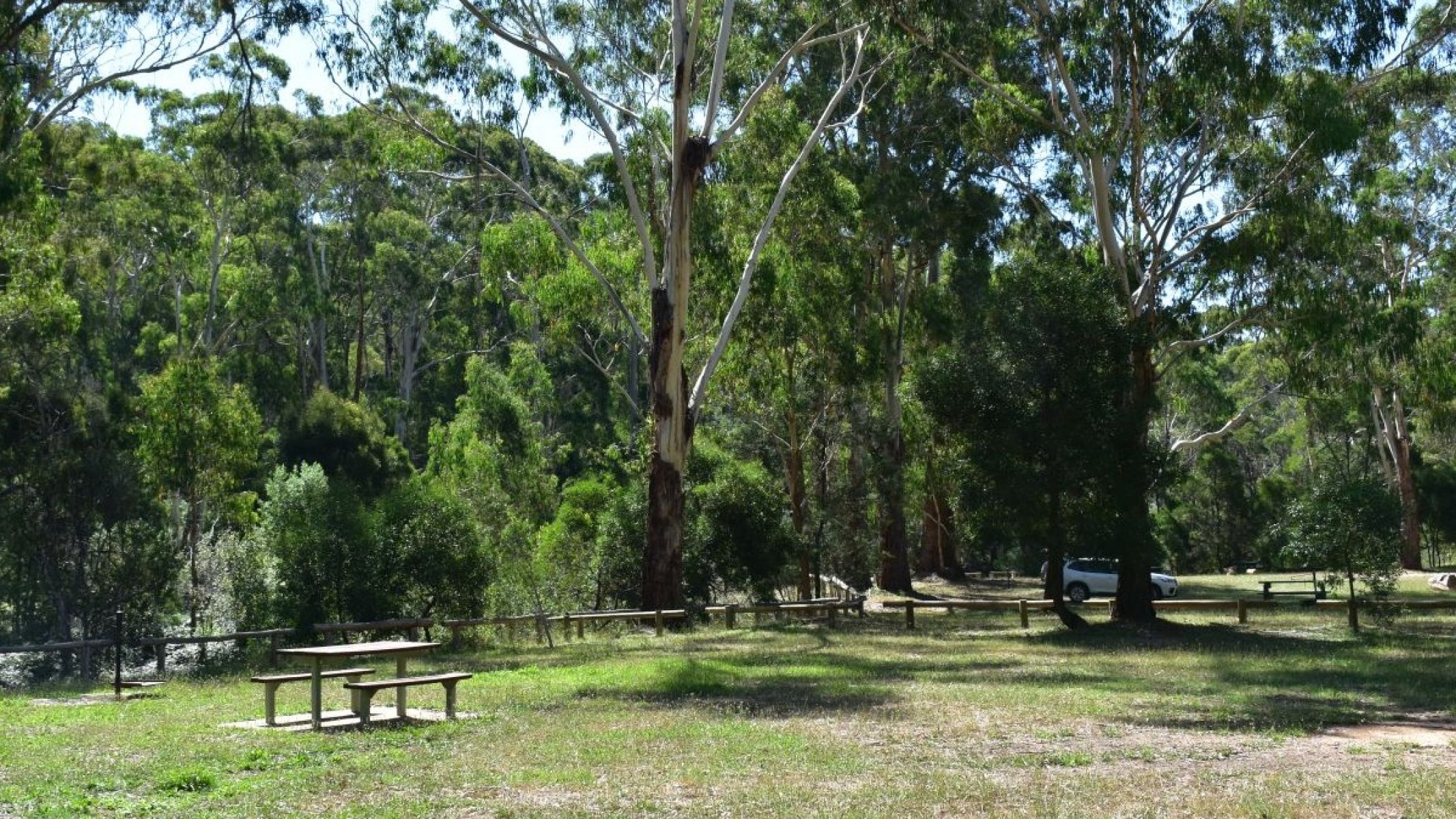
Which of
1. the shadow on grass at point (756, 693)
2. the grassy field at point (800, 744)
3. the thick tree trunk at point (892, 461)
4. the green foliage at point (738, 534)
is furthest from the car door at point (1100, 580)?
the shadow on grass at point (756, 693)

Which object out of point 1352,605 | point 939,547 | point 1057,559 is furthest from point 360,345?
point 1352,605

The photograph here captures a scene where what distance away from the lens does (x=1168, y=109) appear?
24.0 m

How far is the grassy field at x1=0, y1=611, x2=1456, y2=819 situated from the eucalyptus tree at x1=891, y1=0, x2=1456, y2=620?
7.48 m

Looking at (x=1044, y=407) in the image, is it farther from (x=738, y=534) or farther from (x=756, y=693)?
(x=756, y=693)

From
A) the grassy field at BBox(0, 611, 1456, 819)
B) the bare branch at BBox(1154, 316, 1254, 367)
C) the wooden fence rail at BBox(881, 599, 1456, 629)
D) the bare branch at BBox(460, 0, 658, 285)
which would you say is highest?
the bare branch at BBox(460, 0, 658, 285)

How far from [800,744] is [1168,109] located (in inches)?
636

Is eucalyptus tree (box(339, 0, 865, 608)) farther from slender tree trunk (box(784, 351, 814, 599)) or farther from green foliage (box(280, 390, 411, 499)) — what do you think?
green foliage (box(280, 390, 411, 499))

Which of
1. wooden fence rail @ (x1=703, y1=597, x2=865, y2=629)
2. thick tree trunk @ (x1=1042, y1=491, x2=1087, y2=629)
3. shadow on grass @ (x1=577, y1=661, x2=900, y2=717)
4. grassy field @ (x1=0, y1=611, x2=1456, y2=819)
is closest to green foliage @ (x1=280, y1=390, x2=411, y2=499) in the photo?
wooden fence rail @ (x1=703, y1=597, x2=865, y2=629)

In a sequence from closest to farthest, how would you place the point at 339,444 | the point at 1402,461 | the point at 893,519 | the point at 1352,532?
the point at 1352,532 → the point at 893,519 → the point at 339,444 → the point at 1402,461

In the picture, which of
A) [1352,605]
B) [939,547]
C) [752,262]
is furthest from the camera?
[939,547]

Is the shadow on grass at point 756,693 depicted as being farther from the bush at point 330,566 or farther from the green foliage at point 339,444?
the green foliage at point 339,444

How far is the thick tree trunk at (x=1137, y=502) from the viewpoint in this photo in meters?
23.9

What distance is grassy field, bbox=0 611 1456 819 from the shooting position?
891 cm

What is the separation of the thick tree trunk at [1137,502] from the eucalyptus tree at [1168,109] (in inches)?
1.3
